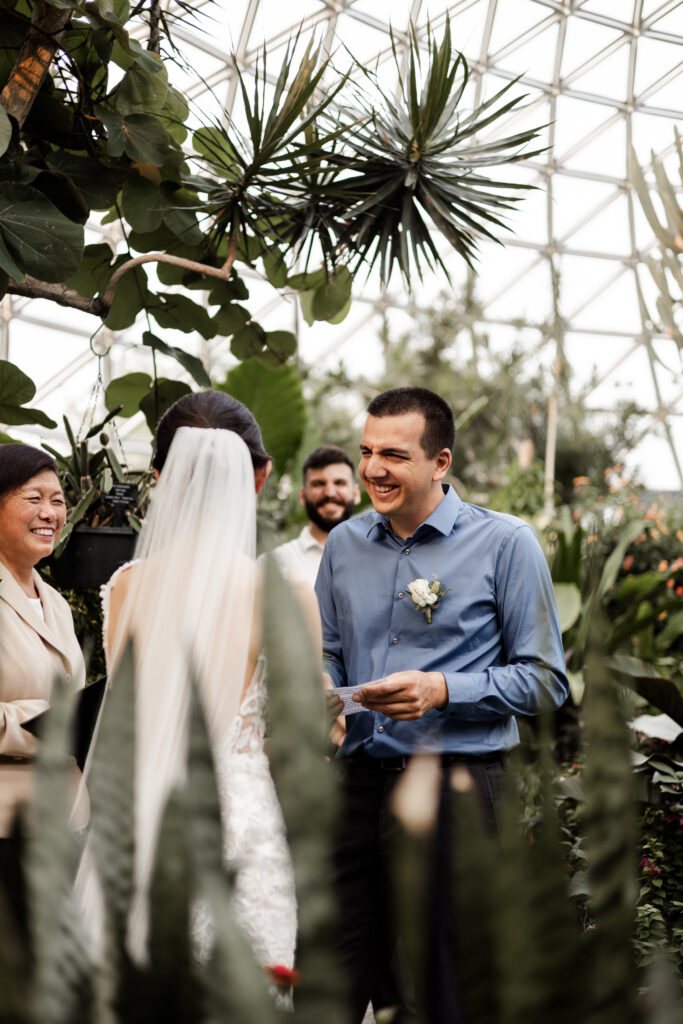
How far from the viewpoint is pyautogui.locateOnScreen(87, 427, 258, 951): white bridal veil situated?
6.01 ft

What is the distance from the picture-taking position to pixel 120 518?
11.2 feet

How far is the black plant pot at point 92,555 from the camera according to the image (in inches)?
130

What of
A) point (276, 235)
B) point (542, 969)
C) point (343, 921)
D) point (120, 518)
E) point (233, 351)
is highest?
point (276, 235)

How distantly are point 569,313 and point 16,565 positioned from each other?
16722 millimetres

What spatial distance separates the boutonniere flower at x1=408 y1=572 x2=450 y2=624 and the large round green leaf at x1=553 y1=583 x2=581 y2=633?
3.72m

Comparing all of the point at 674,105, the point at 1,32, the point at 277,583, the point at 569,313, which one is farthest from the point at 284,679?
the point at 569,313

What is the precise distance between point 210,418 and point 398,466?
1.70 ft

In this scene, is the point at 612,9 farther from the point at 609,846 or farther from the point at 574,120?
the point at 609,846

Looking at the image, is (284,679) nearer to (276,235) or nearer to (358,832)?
(358,832)

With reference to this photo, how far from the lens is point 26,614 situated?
8.77ft

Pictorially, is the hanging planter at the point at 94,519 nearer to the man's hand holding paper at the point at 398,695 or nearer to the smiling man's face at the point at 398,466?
the smiling man's face at the point at 398,466

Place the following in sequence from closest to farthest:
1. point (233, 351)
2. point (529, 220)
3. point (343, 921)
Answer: point (343, 921), point (233, 351), point (529, 220)

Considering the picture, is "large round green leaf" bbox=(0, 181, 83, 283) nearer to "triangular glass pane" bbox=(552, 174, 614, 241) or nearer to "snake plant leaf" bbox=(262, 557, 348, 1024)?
"snake plant leaf" bbox=(262, 557, 348, 1024)

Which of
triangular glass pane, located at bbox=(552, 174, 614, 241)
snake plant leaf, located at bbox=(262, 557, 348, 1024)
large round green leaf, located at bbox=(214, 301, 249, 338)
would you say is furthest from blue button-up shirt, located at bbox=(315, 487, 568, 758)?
triangular glass pane, located at bbox=(552, 174, 614, 241)
